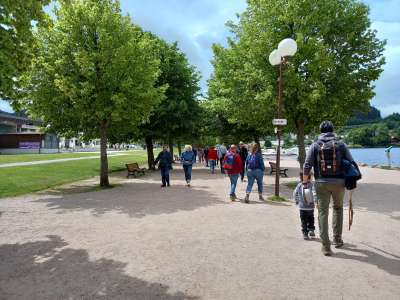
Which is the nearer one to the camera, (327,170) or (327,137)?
(327,170)

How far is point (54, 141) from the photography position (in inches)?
2840

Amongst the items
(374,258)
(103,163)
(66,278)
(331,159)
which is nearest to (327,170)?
(331,159)

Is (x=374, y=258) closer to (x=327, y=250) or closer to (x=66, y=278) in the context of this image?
(x=327, y=250)

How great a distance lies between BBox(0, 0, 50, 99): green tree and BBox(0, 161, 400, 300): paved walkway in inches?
125

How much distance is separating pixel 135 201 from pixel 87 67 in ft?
20.2

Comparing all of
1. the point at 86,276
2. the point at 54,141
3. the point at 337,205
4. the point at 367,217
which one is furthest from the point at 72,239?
the point at 54,141

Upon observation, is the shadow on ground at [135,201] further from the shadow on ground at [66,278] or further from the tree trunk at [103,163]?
the shadow on ground at [66,278]

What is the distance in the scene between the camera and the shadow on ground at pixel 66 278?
179 inches

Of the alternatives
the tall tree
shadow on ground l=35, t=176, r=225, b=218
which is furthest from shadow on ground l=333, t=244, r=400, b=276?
the tall tree

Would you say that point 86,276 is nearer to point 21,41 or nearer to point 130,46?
point 21,41

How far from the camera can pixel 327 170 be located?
6.09 metres

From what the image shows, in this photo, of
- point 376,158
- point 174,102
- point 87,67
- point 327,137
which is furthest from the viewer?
point 376,158

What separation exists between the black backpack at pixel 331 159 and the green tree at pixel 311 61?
879 centimetres

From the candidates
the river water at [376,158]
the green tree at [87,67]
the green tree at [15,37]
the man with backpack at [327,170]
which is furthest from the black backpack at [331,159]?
the river water at [376,158]
